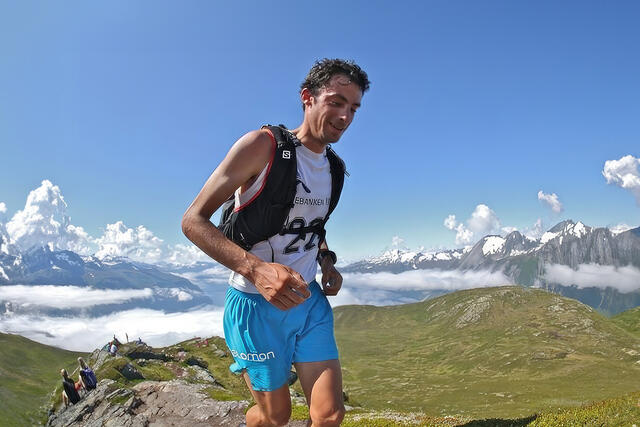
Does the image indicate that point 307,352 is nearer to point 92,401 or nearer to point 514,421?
point 514,421

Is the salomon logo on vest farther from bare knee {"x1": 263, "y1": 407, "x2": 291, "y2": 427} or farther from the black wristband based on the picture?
the black wristband

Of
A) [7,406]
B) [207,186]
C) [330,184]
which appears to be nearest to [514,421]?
[330,184]

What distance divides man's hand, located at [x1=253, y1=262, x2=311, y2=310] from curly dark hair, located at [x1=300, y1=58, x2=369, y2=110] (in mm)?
2513

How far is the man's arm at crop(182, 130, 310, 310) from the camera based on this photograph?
13.3 ft

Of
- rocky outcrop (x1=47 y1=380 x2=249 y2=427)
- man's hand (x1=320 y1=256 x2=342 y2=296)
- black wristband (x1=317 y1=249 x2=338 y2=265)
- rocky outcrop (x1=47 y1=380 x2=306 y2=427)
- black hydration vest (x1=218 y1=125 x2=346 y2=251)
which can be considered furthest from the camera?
rocky outcrop (x1=47 y1=380 x2=249 y2=427)

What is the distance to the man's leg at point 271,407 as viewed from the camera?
5719 mm

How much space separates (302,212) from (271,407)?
111 inches

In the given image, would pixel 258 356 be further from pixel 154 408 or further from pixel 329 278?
pixel 154 408

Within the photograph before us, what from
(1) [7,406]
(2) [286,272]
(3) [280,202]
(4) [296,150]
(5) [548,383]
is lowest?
(5) [548,383]

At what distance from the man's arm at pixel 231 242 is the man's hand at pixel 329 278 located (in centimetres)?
241

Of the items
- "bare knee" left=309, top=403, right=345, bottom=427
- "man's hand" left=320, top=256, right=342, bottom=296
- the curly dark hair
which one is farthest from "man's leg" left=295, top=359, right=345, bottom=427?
the curly dark hair

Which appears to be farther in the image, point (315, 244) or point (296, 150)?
point (315, 244)

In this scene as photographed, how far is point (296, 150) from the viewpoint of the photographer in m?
5.09

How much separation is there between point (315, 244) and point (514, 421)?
9005mm
